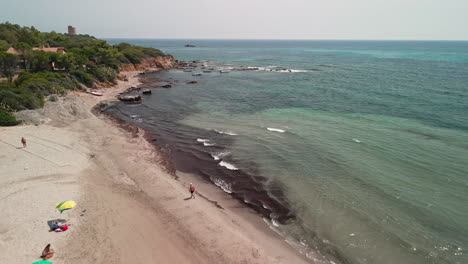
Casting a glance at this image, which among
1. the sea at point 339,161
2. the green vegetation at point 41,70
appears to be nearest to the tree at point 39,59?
the green vegetation at point 41,70

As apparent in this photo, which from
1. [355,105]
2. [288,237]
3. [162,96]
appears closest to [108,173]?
[288,237]

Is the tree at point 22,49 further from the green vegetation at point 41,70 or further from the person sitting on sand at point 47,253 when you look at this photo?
the person sitting on sand at point 47,253

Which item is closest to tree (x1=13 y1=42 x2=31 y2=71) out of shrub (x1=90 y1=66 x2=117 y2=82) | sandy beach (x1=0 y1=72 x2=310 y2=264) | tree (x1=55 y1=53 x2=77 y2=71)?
tree (x1=55 y1=53 x2=77 y2=71)

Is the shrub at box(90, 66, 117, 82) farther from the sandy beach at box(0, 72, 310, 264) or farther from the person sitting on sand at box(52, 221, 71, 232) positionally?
the person sitting on sand at box(52, 221, 71, 232)

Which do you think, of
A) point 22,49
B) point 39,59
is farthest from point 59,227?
point 22,49

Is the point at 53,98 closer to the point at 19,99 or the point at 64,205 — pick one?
the point at 19,99

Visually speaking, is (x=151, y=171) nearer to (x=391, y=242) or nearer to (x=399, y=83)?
(x=391, y=242)
